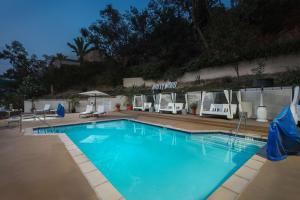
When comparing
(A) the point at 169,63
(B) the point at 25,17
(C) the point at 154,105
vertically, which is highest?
(B) the point at 25,17

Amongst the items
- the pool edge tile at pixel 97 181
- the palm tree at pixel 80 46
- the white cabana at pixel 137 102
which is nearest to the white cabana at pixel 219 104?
the white cabana at pixel 137 102

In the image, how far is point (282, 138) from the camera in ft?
9.58

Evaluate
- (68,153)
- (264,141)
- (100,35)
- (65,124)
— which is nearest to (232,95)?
(264,141)

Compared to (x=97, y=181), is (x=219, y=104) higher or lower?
higher

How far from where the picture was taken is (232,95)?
24.4 ft

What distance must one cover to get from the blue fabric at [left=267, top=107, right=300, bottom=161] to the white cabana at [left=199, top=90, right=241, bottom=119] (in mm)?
3890

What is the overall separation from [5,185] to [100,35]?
2063 centimetres

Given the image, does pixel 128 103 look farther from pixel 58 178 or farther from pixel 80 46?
pixel 80 46

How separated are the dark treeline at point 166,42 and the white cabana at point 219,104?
331 centimetres

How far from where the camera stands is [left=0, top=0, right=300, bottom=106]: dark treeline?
9.69 meters

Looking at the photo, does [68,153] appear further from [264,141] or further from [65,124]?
[264,141]

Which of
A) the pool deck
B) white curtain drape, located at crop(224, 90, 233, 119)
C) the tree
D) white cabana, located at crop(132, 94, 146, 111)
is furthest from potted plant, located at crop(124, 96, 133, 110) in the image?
the tree

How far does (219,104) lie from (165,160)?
15.5 ft

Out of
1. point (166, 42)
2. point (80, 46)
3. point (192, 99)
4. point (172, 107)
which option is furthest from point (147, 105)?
point (80, 46)
